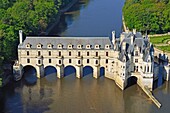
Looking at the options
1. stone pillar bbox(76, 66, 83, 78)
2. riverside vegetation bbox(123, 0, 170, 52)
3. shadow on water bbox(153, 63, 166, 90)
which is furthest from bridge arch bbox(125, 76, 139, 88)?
riverside vegetation bbox(123, 0, 170, 52)

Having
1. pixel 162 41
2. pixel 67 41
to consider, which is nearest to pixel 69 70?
pixel 67 41

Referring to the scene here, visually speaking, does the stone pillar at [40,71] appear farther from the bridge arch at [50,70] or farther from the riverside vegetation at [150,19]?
the riverside vegetation at [150,19]

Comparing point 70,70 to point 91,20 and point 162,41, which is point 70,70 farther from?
point 91,20

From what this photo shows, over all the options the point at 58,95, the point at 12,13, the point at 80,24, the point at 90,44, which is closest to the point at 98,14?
the point at 80,24

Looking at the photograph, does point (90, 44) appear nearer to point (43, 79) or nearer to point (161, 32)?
point (43, 79)

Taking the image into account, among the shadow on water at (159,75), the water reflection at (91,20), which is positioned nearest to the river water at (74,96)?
the shadow on water at (159,75)
